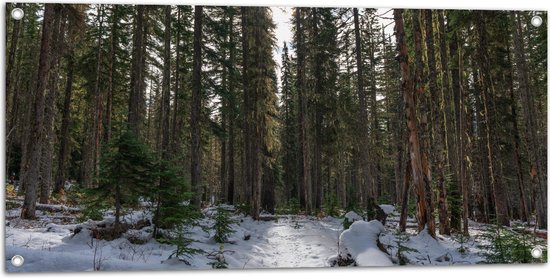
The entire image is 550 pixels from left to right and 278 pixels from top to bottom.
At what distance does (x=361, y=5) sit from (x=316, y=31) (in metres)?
10.9

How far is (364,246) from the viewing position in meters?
5.27

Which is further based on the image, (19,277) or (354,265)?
(354,265)

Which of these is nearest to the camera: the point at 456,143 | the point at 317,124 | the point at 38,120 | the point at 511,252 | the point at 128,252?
the point at 128,252

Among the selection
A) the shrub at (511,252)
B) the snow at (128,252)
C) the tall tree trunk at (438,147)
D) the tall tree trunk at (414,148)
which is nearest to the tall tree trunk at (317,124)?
the tall tree trunk at (438,147)

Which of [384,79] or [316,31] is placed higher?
[316,31]

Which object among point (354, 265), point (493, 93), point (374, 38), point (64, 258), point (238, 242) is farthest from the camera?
point (374, 38)

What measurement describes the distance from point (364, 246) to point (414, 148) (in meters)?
2.81

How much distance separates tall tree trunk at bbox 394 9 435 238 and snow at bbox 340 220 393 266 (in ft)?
7.47

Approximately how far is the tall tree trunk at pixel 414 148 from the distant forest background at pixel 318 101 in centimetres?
3

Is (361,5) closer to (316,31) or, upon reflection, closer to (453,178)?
(453,178)

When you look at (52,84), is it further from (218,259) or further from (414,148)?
(414,148)

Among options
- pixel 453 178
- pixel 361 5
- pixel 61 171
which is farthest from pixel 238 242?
pixel 61 171

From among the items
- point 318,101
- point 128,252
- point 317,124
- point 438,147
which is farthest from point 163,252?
point 317,124

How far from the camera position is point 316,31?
16500 millimetres
